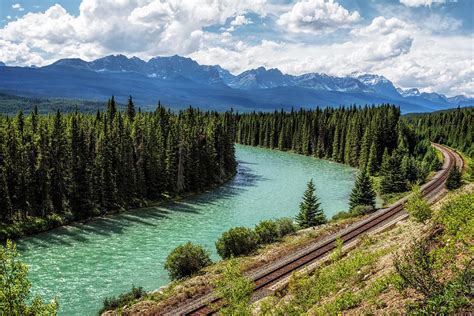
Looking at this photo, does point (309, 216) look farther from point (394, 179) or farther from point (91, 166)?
point (91, 166)

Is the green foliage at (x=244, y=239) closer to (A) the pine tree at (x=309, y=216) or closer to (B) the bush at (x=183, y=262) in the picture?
(B) the bush at (x=183, y=262)

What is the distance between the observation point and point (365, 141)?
433 ft

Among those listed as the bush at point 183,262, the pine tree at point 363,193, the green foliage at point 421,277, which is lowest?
the bush at point 183,262

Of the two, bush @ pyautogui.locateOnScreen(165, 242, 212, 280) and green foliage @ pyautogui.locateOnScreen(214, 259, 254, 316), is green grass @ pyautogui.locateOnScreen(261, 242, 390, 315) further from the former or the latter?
bush @ pyautogui.locateOnScreen(165, 242, 212, 280)

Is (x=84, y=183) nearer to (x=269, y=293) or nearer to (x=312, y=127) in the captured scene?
(x=269, y=293)

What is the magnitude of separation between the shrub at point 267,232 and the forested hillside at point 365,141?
122 ft

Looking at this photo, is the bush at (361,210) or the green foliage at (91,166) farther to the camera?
the green foliage at (91,166)

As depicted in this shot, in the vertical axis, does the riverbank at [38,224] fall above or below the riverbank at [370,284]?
below

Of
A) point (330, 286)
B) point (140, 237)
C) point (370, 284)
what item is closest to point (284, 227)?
point (140, 237)

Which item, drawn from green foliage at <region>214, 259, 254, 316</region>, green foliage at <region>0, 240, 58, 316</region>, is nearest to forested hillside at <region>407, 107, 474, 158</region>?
green foliage at <region>214, 259, 254, 316</region>

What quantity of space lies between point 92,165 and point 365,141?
9013 cm

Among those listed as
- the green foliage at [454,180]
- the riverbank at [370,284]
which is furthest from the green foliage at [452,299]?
the green foliage at [454,180]

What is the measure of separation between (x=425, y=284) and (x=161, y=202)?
2749 inches

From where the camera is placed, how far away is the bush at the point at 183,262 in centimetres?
4156
